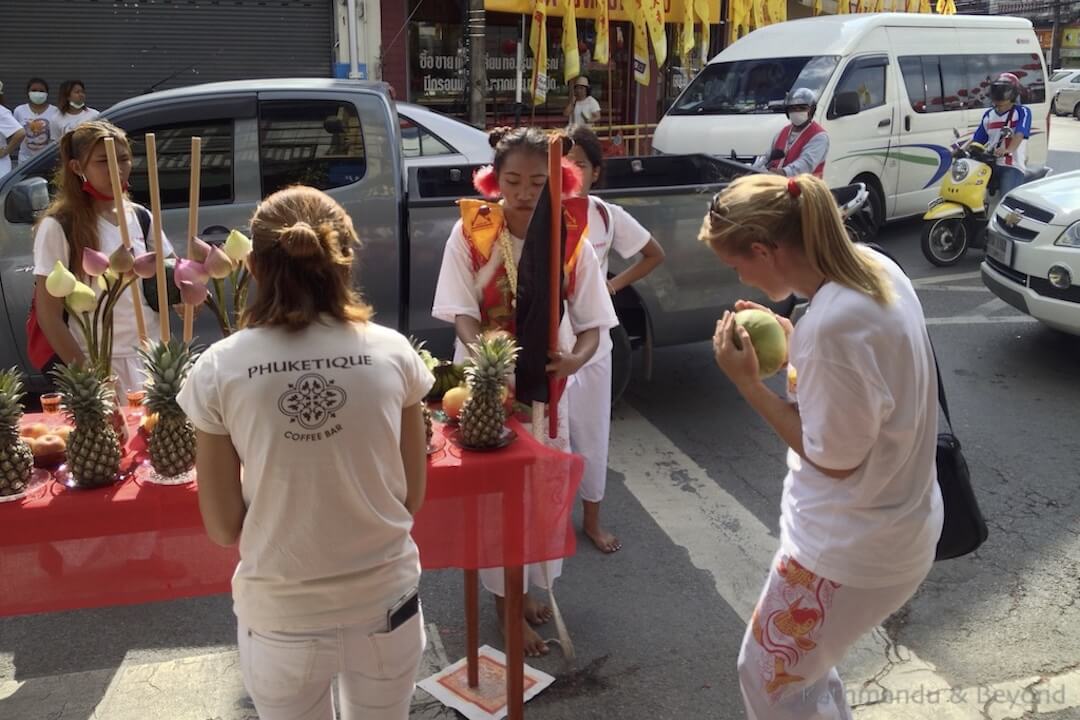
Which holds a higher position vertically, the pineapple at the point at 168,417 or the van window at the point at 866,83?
the van window at the point at 866,83

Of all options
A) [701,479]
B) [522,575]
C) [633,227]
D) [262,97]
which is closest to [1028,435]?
[701,479]

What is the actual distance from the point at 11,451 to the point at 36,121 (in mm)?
9185

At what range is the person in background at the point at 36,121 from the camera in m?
10.4

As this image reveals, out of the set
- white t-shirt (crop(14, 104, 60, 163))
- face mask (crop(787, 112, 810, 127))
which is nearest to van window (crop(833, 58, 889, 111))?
face mask (crop(787, 112, 810, 127))

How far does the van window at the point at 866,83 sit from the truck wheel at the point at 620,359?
561 cm

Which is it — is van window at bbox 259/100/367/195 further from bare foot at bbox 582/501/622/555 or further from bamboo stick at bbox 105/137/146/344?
bamboo stick at bbox 105/137/146/344

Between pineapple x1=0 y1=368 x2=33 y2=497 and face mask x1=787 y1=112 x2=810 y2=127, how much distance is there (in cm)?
729

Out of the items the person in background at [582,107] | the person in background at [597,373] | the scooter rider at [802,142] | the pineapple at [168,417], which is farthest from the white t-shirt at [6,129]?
the pineapple at [168,417]

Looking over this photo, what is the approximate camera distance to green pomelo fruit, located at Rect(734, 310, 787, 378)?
2555 millimetres

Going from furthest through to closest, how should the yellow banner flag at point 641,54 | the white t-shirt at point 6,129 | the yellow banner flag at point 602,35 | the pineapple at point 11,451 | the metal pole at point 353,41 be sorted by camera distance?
1. the yellow banner flag at point 641,54
2. the yellow banner flag at point 602,35
3. the metal pole at point 353,41
4. the white t-shirt at point 6,129
5. the pineapple at point 11,451

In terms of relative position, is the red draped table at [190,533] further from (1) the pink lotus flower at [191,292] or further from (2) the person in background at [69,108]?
(2) the person in background at [69,108]

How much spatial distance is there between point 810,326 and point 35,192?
395 centimetres

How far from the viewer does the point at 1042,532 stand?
14.8 ft

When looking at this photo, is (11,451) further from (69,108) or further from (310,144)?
(69,108)
